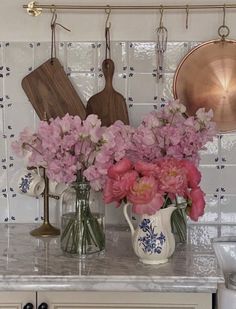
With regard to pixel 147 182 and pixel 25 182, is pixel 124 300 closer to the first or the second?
pixel 147 182

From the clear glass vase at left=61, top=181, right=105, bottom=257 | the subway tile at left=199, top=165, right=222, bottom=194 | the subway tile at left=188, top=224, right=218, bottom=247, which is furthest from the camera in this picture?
the subway tile at left=199, top=165, right=222, bottom=194

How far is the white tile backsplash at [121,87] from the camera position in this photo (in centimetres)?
182

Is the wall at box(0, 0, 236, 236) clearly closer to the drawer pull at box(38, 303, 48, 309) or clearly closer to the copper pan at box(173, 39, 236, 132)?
the copper pan at box(173, 39, 236, 132)

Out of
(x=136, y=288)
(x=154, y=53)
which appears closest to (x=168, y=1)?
(x=154, y=53)

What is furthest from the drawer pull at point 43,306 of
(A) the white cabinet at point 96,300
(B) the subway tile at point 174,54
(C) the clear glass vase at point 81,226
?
(B) the subway tile at point 174,54

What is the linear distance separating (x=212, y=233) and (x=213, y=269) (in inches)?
15.1

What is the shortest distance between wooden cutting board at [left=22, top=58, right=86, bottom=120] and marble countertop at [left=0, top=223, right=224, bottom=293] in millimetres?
479

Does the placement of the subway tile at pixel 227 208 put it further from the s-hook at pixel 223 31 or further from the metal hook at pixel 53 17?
the metal hook at pixel 53 17

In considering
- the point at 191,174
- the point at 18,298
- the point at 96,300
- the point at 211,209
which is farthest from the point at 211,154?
the point at 18,298

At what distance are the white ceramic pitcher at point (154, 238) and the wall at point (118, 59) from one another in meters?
0.45

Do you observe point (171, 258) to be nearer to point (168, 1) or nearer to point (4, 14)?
point (168, 1)

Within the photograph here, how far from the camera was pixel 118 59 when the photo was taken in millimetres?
1818

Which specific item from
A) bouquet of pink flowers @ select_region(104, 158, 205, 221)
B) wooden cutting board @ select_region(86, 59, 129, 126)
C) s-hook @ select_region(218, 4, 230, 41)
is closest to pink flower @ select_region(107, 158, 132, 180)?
bouquet of pink flowers @ select_region(104, 158, 205, 221)

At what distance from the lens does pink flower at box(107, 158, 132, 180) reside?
4.34ft
